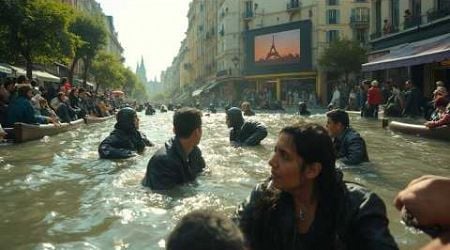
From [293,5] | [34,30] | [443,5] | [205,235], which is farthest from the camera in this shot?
[293,5]

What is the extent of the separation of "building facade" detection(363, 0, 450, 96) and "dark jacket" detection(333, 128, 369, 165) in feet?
41.4

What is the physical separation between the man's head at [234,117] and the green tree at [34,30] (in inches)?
607

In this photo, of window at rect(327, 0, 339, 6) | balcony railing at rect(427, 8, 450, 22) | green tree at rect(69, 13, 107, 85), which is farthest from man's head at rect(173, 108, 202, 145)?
window at rect(327, 0, 339, 6)

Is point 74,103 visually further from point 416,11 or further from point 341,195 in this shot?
point 341,195

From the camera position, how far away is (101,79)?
66250mm

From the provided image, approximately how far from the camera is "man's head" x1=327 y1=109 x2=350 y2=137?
7961 millimetres

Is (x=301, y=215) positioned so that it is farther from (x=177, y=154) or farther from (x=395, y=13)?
(x=395, y=13)

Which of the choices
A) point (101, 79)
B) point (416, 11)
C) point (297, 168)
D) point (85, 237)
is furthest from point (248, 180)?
point (101, 79)

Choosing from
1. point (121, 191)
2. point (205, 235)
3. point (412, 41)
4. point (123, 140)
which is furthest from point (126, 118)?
point (412, 41)

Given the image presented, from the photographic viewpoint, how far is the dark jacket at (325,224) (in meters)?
2.73

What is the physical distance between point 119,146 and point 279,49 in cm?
5400

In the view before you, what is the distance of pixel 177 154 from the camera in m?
5.97

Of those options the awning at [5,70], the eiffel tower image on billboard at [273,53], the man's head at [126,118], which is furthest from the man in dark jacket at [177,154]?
the eiffel tower image on billboard at [273,53]

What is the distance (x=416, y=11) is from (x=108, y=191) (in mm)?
26896
